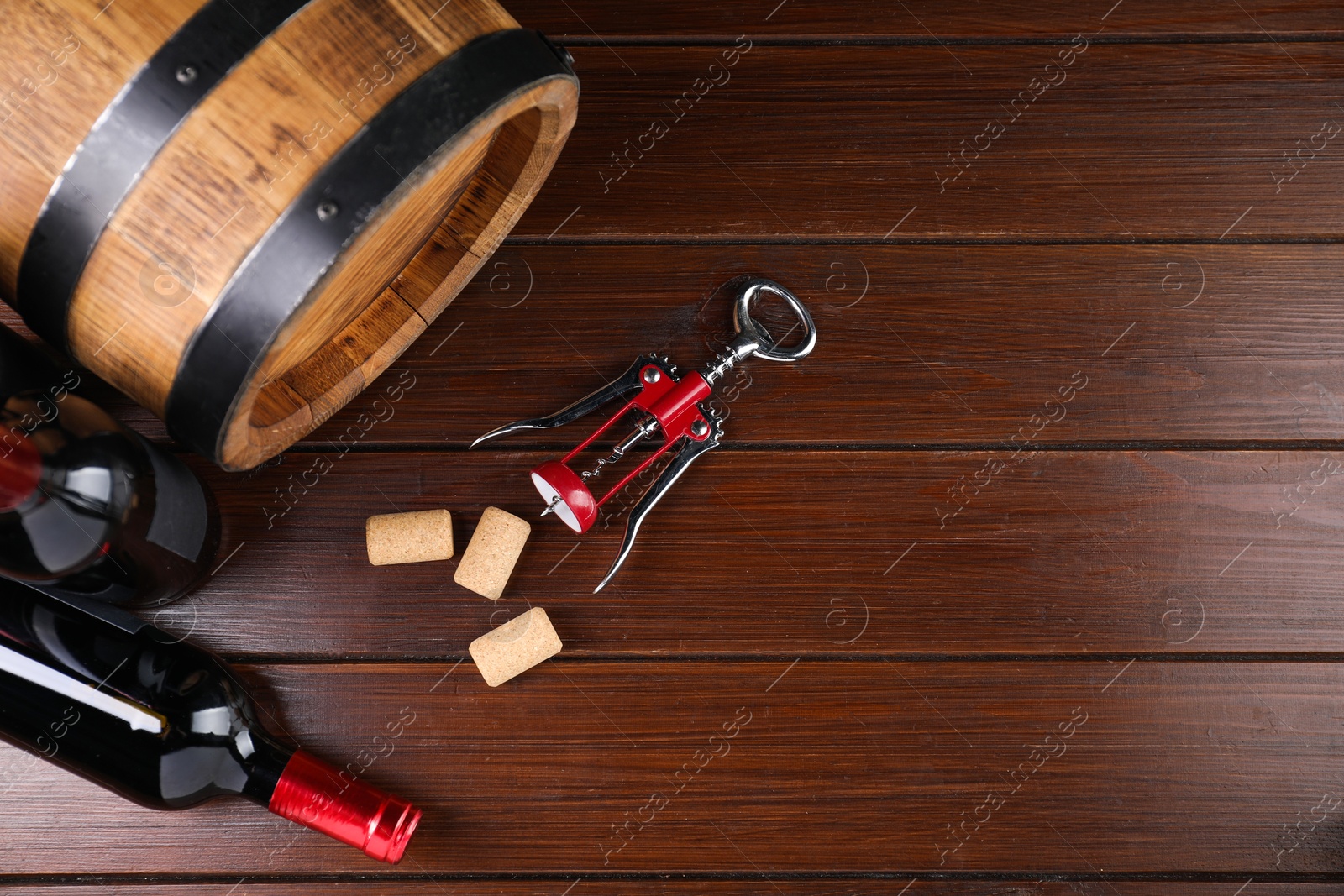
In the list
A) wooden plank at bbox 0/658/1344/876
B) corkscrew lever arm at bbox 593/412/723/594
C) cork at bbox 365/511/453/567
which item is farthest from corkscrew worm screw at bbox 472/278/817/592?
wooden plank at bbox 0/658/1344/876

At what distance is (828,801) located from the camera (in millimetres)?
1191

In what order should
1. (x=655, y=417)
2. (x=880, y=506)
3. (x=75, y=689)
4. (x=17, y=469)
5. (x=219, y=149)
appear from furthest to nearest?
(x=880, y=506), (x=655, y=417), (x=75, y=689), (x=17, y=469), (x=219, y=149)

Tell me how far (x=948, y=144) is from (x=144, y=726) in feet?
4.06

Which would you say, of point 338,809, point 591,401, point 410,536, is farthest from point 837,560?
point 338,809

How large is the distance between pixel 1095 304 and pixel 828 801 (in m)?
0.78

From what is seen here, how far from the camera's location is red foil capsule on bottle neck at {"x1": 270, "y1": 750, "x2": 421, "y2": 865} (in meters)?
0.96

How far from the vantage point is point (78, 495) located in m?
0.87

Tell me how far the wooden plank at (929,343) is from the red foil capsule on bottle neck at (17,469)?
14.2 inches

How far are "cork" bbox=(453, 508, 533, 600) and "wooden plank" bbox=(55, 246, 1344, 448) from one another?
0.37ft

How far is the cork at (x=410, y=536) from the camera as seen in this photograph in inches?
44.6

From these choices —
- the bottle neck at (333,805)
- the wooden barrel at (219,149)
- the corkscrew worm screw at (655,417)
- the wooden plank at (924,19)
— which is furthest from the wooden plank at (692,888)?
the wooden plank at (924,19)

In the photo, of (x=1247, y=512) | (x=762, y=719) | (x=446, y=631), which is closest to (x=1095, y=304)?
(x=1247, y=512)

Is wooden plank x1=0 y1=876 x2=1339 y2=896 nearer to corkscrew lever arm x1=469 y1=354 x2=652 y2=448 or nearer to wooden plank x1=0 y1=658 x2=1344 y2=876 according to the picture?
wooden plank x1=0 y1=658 x2=1344 y2=876

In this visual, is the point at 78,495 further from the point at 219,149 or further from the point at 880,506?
the point at 880,506
